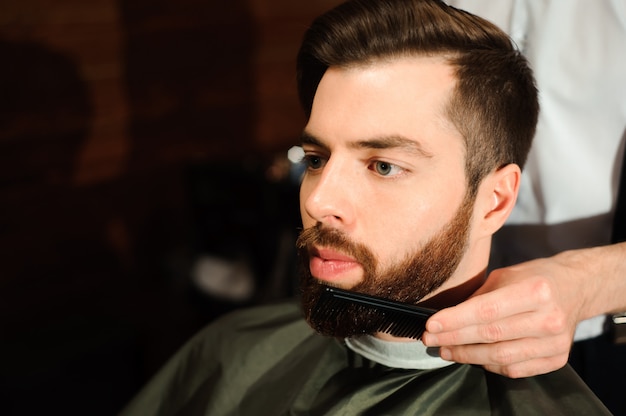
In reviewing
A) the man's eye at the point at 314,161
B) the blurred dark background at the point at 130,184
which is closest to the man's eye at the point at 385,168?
the man's eye at the point at 314,161

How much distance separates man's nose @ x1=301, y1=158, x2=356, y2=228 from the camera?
1.13 meters

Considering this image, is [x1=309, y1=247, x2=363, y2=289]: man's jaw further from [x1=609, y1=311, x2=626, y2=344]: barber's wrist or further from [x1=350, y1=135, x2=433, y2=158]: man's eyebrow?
[x1=609, y1=311, x2=626, y2=344]: barber's wrist

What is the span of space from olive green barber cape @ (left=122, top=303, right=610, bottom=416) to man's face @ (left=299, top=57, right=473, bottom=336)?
0.20 m

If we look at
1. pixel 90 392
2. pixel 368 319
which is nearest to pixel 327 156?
pixel 368 319

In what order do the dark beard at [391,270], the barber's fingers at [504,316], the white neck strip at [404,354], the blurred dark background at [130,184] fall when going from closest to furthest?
the barber's fingers at [504,316], the dark beard at [391,270], the white neck strip at [404,354], the blurred dark background at [130,184]

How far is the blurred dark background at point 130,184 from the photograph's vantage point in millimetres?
2531

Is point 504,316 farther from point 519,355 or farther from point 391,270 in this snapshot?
point 391,270

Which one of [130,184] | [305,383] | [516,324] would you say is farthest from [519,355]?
[130,184]

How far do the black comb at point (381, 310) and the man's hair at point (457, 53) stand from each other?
26cm

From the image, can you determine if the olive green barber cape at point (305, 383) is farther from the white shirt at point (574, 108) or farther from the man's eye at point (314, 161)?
the man's eye at point (314, 161)

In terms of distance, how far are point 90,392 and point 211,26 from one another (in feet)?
5.47

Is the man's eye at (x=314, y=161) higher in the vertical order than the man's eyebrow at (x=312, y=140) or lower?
lower

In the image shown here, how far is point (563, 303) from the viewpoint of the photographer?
109 cm

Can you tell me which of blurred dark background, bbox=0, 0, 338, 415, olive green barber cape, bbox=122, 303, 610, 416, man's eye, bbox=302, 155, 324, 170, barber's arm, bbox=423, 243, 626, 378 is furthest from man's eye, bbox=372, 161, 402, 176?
blurred dark background, bbox=0, 0, 338, 415
